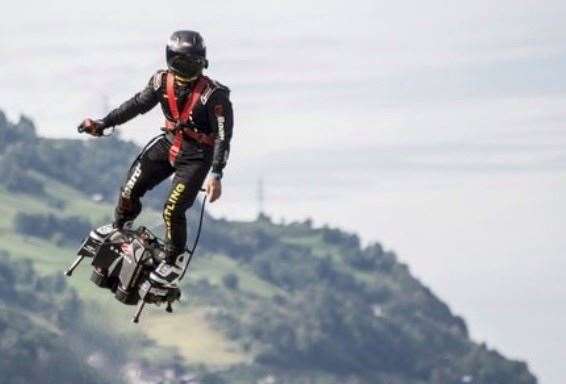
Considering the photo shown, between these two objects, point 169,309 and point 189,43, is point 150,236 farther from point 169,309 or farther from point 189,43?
point 189,43

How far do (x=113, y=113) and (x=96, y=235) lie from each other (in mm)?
3404

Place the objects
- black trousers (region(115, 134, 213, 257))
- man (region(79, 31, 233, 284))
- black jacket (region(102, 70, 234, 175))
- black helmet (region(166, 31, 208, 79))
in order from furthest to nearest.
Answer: black trousers (region(115, 134, 213, 257)), black jacket (region(102, 70, 234, 175)), man (region(79, 31, 233, 284)), black helmet (region(166, 31, 208, 79))

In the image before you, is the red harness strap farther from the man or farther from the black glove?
the black glove

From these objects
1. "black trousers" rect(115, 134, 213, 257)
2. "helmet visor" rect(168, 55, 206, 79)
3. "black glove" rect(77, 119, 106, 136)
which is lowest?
"black trousers" rect(115, 134, 213, 257)

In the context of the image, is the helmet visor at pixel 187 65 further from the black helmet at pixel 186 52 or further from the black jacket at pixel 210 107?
the black jacket at pixel 210 107

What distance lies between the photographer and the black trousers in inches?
2045

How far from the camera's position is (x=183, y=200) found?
171ft

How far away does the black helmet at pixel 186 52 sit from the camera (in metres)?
50.3

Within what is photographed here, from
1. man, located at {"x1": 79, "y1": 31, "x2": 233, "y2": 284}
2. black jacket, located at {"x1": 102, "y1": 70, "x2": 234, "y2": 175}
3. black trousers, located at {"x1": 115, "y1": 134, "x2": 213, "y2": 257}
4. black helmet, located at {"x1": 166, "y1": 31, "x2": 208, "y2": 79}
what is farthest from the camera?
black trousers, located at {"x1": 115, "y1": 134, "x2": 213, "y2": 257}

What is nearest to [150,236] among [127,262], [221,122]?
[127,262]

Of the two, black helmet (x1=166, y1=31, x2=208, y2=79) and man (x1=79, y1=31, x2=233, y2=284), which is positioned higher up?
black helmet (x1=166, y1=31, x2=208, y2=79)

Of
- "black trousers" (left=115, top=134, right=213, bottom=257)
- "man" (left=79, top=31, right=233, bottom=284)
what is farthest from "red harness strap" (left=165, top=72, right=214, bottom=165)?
"black trousers" (left=115, top=134, right=213, bottom=257)

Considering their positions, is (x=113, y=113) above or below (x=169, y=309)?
above

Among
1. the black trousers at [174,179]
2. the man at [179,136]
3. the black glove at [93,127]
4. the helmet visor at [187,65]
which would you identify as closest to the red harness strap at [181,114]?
the man at [179,136]
